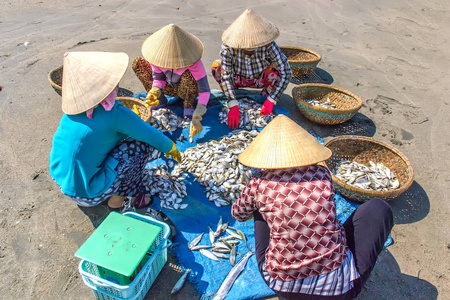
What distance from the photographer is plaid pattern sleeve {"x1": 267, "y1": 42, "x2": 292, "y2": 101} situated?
14.5 ft

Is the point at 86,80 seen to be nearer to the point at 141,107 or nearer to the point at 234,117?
the point at 141,107

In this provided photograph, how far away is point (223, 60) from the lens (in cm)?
447

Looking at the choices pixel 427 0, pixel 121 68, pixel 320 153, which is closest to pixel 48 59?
pixel 121 68

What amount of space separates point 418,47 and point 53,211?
24.9ft

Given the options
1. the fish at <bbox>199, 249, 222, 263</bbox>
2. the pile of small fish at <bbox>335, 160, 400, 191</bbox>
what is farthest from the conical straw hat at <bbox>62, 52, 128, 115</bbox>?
the pile of small fish at <bbox>335, 160, 400, 191</bbox>

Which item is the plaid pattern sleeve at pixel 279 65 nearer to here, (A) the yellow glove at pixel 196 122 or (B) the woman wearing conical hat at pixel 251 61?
(B) the woman wearing conical hat at pixel 251 61

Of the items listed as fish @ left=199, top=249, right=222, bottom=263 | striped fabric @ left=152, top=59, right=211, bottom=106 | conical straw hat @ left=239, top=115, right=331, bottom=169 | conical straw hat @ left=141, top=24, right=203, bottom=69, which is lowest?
fish @ left=199, top=249, right=222, bottom=263

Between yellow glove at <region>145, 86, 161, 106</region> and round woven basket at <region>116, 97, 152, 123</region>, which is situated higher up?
yellow glove at <region>145, 86, 161, 106</region>

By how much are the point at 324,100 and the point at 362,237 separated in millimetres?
3096

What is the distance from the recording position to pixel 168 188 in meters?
3.61

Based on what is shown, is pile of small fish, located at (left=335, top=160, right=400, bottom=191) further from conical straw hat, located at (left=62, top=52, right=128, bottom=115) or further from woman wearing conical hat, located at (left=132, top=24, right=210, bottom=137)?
conical straw hat, located at (left=62, top=52, right=128, bottom=115)

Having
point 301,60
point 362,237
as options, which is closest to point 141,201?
point 362,237

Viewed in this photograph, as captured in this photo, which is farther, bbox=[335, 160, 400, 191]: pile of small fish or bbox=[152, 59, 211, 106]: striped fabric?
bbox=[152, 59, 211, 106]: striped fabric

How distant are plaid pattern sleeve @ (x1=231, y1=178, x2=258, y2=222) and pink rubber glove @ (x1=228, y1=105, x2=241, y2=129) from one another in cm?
204
